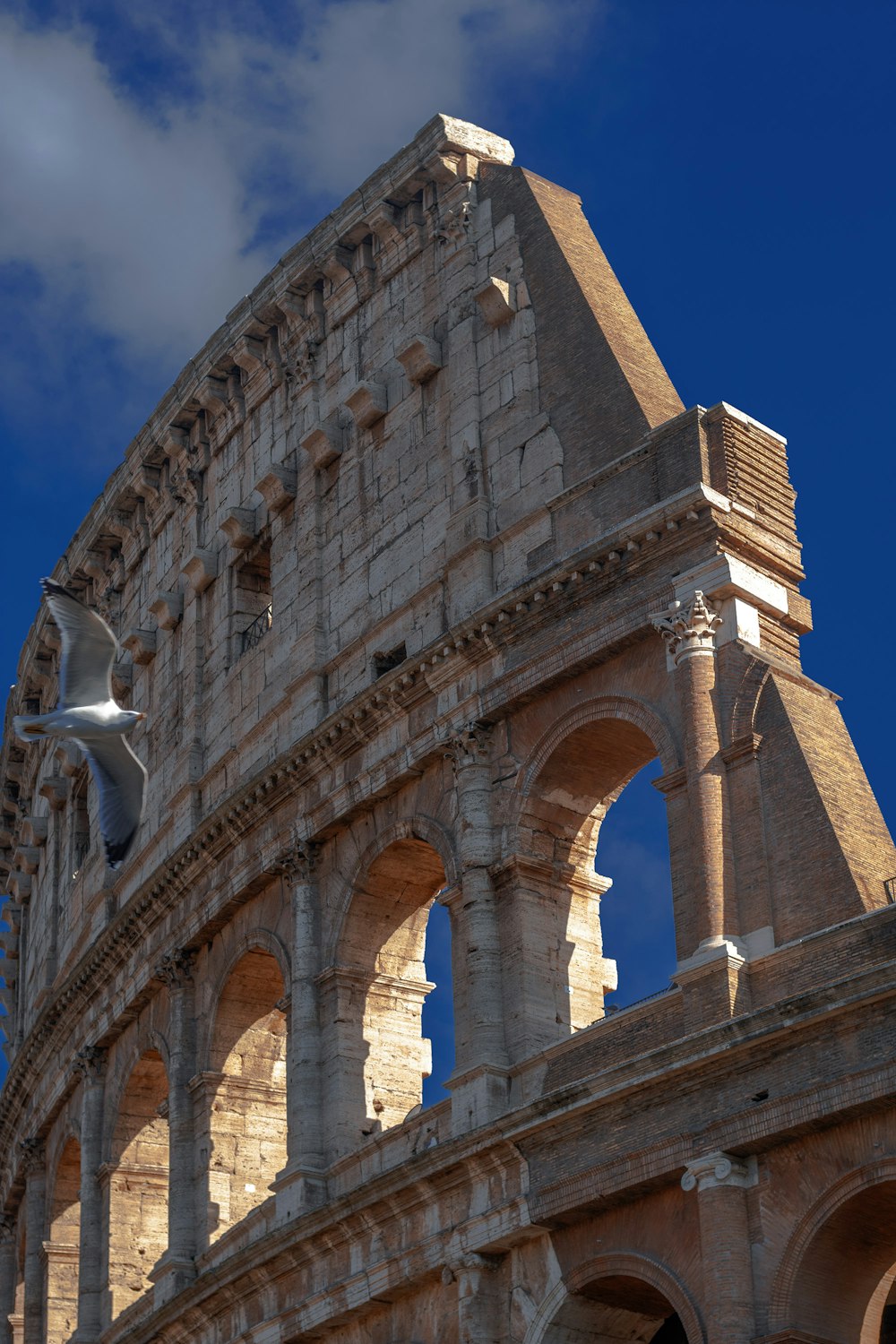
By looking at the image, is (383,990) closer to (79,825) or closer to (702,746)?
(702,746)

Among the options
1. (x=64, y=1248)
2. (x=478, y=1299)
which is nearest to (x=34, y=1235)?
(x=64, y=1248)

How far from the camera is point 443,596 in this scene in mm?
25000

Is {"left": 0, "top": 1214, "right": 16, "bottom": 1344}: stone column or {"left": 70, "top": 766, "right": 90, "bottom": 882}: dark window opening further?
{"left": 70, "top": 766, "right": 90, "bottom": 882}: dark window opening

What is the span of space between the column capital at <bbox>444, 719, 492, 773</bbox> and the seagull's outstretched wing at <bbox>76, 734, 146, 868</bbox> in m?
4.13

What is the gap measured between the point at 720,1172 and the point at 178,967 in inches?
384

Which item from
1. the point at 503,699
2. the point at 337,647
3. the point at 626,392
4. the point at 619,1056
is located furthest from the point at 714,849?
the point at 337,647

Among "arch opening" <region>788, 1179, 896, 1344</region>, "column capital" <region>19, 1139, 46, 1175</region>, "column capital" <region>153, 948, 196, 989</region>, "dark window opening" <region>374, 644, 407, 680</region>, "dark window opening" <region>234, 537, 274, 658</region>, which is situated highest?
"dark window opening" <region>234, 537, 274, 658</region>

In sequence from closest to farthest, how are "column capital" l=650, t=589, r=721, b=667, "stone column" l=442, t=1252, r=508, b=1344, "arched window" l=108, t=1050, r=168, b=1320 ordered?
"stone column" l=442, t=1252, r=508, b=1344
"column capital" l=650, t=589, r=721, b=667
"arched window" l=108, t=1050, r=168, b=1320

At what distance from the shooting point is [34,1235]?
30875mm

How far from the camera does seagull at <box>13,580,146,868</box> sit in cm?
1938

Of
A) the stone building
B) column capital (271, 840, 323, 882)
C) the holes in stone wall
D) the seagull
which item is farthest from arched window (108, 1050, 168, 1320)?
the seagull

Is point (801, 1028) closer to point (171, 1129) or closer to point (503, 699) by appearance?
point (503, 699)

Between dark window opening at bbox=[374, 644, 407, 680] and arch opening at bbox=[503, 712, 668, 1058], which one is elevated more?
dark window opening at bbox=[374, 644, 407, 680]

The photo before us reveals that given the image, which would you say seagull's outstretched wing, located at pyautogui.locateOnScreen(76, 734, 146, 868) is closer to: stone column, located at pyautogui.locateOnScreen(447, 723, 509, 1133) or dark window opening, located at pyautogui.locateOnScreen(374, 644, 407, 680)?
stone column, located at pyautogui.locateOnScreen(447, 723, 509, 1133)
